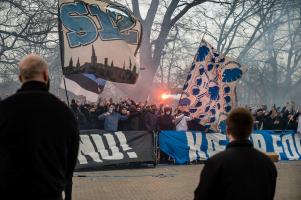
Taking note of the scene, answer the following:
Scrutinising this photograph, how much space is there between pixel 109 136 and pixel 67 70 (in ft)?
11.6

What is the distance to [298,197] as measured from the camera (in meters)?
9.04

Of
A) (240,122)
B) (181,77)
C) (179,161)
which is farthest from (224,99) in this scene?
(181,77)

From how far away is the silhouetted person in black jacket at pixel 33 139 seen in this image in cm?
311

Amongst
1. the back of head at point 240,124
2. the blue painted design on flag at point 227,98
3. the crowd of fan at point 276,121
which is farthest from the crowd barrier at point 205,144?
the back of head at point 240,124

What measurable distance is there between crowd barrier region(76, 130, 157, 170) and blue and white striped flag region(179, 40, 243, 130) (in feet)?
6.98

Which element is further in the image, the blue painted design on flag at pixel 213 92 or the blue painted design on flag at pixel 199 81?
the blue painted design on flag at pixel 199 81

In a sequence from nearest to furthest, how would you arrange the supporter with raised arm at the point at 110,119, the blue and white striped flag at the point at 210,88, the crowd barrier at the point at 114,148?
the crowd barrier at the point at 114,148, the supporter with raised arm at the point at 110,119, the blue and white striped flag at the point at 210,88

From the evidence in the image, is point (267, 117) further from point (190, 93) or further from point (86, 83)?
point (86, 83)

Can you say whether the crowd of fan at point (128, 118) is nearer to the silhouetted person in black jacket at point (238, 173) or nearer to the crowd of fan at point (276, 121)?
the crowd of fan at point (276, 121)

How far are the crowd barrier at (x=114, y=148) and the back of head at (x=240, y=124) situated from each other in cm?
Result: 884

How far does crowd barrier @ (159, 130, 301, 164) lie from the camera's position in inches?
552

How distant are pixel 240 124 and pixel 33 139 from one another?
135 cm

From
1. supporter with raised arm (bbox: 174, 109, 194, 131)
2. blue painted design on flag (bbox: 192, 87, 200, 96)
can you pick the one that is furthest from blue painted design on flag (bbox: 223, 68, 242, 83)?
supporter with raised arm (bbox: 174, 109, 194, 131)

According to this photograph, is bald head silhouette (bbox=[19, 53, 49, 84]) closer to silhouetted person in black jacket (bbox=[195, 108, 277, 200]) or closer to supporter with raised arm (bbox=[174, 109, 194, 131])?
silhouetted person in black jacket (bbox=[195, 108, 277, 200])
